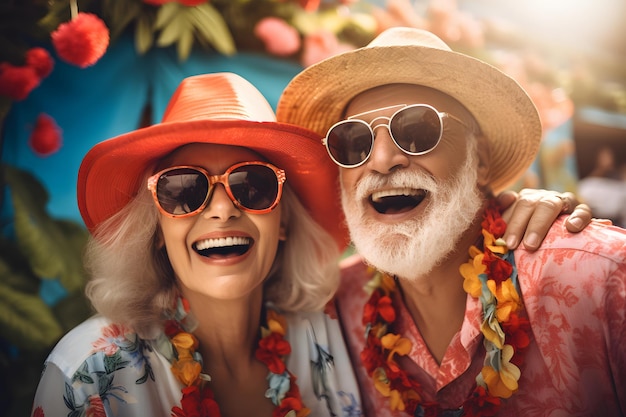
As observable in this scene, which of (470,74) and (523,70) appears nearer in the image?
(470,74)

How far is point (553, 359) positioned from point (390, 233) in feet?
2.71

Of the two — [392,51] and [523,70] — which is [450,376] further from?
[523,70]

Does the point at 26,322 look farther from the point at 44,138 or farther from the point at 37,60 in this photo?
the point at 37,60

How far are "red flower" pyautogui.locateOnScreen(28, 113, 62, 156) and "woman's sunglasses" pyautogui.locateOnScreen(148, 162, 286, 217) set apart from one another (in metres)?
0.99

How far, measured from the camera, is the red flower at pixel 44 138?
104 inches

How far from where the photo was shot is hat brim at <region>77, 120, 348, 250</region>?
1951 millimetres

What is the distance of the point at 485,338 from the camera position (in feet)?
6.73

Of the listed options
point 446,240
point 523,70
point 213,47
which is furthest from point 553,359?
point 523,70

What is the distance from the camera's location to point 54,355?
1917mm

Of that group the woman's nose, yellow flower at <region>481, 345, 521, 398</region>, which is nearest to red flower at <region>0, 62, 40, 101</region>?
the woman's nose

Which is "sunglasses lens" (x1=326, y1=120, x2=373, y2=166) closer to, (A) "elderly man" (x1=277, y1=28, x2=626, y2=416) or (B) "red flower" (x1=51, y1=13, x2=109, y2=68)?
(A) "elderly man" (x1=277, y1=28, x2=626, y2=416)

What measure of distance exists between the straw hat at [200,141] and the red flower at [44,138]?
2.22 feet

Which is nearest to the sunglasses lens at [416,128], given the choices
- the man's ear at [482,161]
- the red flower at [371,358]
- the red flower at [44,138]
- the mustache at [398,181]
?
the mustache at [398,181]

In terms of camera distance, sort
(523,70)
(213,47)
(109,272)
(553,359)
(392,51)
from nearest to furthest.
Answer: (553,359), (392,51), (109,272), (213,47), (523,70)
